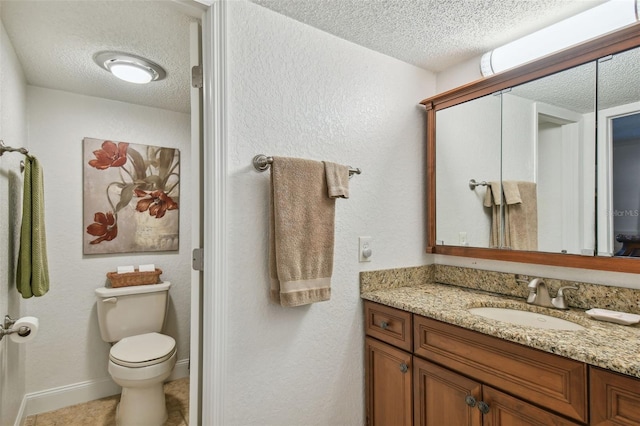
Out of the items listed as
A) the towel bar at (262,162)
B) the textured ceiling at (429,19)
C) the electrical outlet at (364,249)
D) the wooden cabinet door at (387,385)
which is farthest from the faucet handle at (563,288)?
the towel bar at (262,162)

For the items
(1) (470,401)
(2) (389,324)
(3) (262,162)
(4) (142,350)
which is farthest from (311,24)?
(4) (142,350)

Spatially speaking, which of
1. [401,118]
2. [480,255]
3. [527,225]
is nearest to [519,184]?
[527,225]

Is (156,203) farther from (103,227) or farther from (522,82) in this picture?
(522,82)

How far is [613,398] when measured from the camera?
0.88 m

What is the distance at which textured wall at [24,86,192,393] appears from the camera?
7.24 feet

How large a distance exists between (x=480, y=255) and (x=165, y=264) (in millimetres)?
2319

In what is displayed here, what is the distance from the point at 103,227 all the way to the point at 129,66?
1.20 m

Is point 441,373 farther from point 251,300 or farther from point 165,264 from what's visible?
point 165,264

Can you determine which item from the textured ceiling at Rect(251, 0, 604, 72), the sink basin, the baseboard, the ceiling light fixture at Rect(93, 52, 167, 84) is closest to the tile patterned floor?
the baseboard

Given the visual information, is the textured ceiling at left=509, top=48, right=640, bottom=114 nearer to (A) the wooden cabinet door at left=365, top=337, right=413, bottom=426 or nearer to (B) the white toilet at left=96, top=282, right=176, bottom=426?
(A) the wooden cabinet door at left=365, top=337, right=413, bottom=426

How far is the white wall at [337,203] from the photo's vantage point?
1352 mm

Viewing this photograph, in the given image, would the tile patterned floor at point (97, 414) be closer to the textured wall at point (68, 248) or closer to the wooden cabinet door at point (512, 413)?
the textured wall at point (68, 248)

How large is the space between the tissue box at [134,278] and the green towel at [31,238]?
0.72 metres

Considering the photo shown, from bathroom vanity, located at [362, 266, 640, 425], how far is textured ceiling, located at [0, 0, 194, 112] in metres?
1.65
